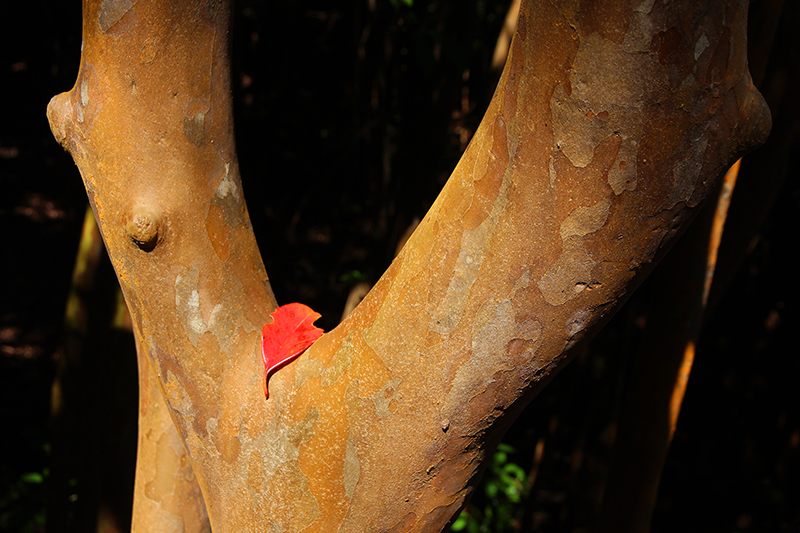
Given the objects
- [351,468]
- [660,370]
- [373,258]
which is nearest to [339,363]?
[351,468]

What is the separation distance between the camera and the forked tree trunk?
0.55 meters

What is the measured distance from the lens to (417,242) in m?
0.69

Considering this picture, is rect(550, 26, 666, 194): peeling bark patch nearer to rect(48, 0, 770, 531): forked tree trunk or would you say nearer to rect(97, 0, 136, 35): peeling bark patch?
rect(48, 0, 770, 531): forked tree trunk

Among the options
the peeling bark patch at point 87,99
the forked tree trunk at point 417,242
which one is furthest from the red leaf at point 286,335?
the peeling bark patch at point 87,99

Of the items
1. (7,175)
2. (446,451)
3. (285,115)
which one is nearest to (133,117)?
(446,451)

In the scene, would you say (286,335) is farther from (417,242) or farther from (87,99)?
(87,99)

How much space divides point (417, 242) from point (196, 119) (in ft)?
1.04

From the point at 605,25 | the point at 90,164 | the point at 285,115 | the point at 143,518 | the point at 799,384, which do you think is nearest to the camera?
the point at 605,25

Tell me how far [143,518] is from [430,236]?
805mm

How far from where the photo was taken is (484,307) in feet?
2.07

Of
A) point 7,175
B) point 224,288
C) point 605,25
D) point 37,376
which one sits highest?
point 7,175

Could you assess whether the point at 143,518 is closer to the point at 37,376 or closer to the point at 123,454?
the point at 123,454

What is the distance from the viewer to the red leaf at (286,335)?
2.67 ft

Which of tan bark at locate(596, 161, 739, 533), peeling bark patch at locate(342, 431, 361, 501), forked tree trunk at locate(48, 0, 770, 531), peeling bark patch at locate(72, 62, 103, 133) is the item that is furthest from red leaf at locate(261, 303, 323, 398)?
tan bark at locate(596, 161, 739, 533)
